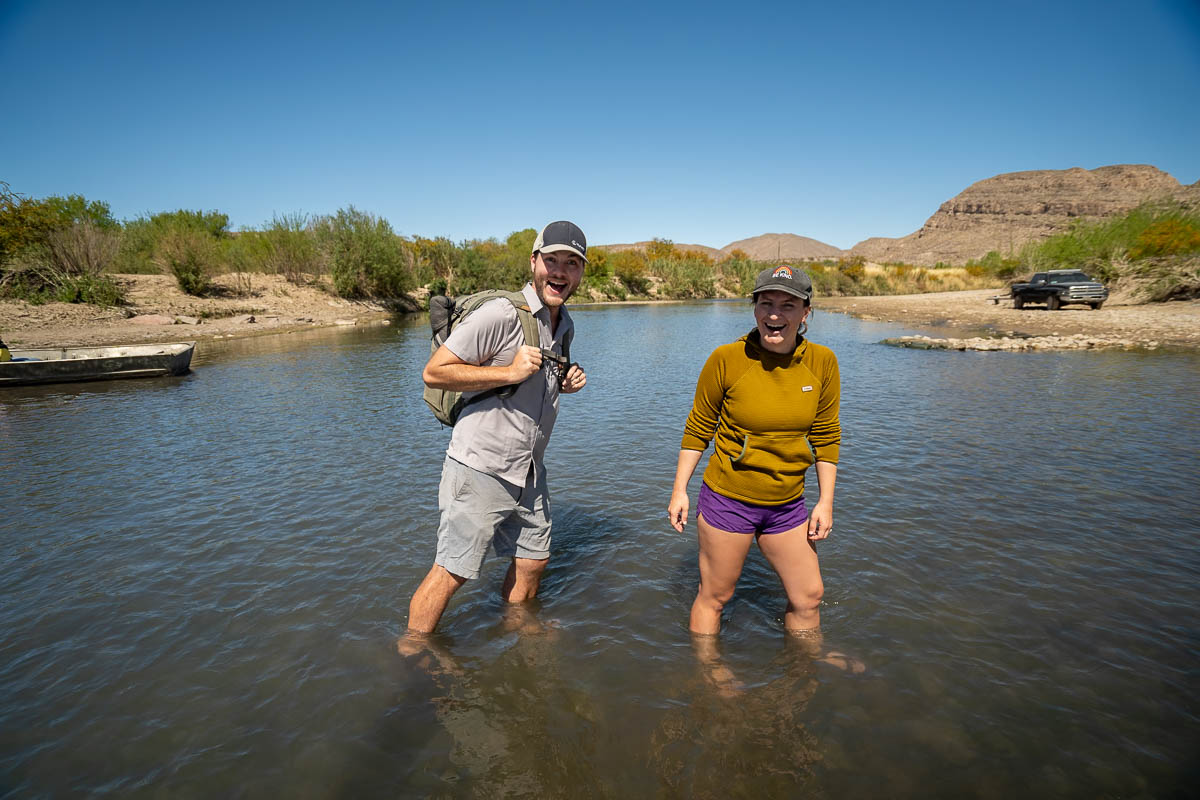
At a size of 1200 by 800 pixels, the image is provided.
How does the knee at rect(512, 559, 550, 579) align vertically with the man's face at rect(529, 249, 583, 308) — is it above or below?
below

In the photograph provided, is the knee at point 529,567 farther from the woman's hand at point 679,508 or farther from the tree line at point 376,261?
the tree line at point 376,261

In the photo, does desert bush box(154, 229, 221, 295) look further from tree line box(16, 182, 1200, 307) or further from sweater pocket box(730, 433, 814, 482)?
sweater pocket box(730, 433, 814, 482)

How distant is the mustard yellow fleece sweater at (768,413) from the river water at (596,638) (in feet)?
4.78

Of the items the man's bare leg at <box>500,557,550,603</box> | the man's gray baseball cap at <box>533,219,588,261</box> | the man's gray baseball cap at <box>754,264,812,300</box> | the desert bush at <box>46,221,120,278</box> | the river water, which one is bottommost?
the river water

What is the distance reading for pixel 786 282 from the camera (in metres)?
2.86

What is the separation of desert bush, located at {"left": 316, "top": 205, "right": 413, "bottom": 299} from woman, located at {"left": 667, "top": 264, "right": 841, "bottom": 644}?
1978 inches

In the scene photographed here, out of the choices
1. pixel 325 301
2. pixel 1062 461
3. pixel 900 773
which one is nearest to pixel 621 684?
pixel 900 773

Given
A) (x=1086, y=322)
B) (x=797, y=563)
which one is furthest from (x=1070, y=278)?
(x=797, y=563)

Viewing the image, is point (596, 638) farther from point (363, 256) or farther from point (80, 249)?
point (363, 256)

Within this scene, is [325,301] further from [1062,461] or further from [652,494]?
[1062,461]

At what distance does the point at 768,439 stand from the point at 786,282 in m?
0.88

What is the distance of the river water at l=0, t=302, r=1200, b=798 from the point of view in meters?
2.90

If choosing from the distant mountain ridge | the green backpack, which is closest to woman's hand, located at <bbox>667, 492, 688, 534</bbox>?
the green backpack

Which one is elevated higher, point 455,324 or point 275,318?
point 455,324
